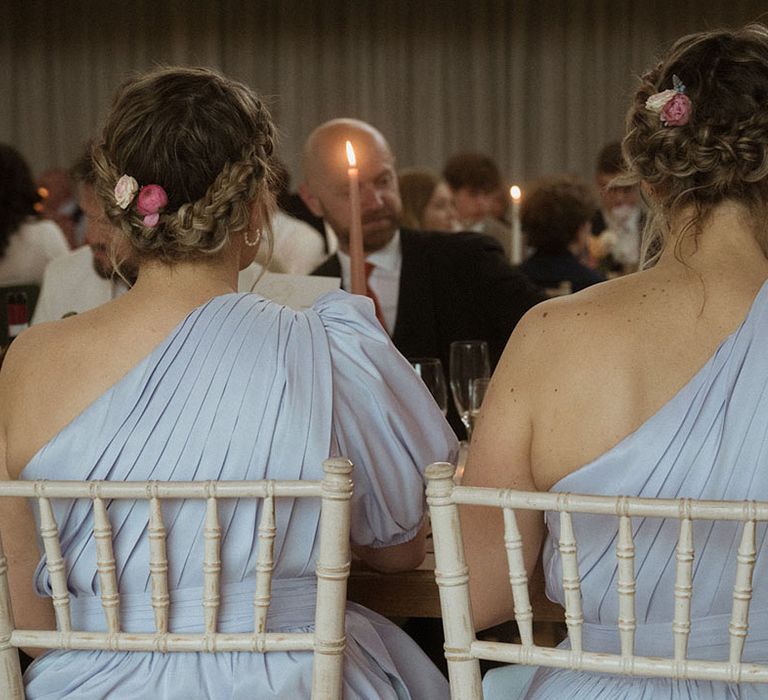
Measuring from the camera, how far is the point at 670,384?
1413mm

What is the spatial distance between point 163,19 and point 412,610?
930cm

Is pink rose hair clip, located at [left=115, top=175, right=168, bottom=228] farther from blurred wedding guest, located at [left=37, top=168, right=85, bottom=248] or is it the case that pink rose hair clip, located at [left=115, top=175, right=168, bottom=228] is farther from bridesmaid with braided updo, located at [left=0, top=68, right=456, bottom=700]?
blurred wedding guest, located at [left=37, top=168, right=85, bottom=248]

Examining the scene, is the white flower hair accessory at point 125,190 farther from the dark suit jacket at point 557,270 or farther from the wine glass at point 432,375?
the dark suit jacket at point 557,270

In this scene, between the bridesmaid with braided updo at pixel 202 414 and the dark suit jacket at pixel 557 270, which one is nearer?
the bridesmaid with braided updo at pixel 202 414

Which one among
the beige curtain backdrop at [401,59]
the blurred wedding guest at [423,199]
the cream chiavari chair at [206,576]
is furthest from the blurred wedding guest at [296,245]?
the beige curtain backdrop at [401,59]

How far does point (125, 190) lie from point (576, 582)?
2.58 feet

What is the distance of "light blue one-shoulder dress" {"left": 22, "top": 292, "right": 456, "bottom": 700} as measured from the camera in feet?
4.87

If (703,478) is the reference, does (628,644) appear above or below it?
below

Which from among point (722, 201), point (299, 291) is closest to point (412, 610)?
point (722, 201)

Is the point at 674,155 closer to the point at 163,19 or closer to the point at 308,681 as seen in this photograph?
the point at 308,681

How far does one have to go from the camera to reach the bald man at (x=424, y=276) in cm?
315

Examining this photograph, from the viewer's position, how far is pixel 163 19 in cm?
1022

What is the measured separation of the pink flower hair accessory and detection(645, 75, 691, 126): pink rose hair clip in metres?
0.64

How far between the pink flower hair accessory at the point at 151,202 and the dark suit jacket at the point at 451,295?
1560 mm
